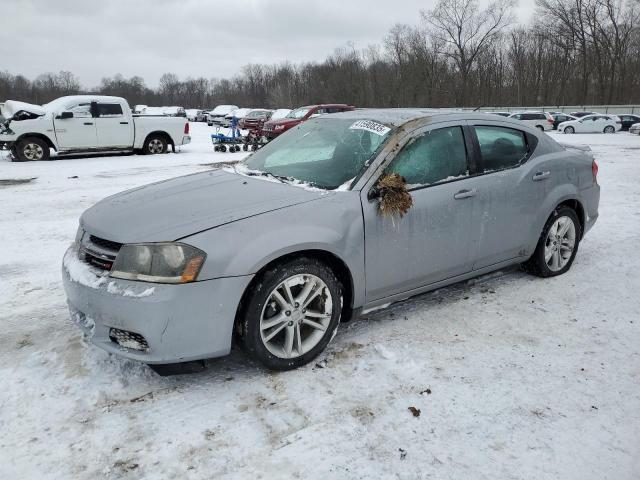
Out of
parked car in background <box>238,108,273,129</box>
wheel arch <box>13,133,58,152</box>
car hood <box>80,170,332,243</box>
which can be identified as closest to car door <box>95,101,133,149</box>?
wheel arch <box>13,133,58,152</box>

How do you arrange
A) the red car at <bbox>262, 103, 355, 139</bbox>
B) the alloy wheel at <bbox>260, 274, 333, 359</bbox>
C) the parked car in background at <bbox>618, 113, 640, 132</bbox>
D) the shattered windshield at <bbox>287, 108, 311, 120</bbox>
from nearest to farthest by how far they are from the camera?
A: 1. the alloy wheel at <bbox>260, 274, 333, 359</bbox>
2. the red car at <bbox>262, 103, 355, 139</bbox>
3. the shattered windshield at <bbox>287, 108, 311, 120</bbox>
4. the parked car in background at <bbox>618, 113, 640, 132</bbox>

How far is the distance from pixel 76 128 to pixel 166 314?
13731 mm

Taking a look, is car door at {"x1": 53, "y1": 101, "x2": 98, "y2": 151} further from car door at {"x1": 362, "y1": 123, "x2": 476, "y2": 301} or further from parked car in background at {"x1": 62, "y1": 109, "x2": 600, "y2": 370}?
car door at {"x1": 362, "y1": 123, "x2": 476, "y2": 301}

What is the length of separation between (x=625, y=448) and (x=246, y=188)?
8.35ft

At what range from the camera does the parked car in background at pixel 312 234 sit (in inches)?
103

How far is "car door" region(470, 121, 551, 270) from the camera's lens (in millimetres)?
3768

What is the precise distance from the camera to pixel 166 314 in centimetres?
254

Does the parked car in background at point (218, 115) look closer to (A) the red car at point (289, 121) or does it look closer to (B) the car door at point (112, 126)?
(A) the red car at point (289, 121)

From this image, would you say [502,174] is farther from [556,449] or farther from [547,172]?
[556,449]

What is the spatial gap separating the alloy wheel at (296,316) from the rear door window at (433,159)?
0.98 meters

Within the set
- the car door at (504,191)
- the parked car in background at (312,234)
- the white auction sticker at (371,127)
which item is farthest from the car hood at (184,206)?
the car door at (504,191)

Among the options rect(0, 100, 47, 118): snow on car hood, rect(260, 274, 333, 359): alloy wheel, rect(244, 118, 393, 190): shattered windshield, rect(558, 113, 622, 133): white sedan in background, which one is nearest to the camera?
rect(260, 274, 333, 359): alloy wheel

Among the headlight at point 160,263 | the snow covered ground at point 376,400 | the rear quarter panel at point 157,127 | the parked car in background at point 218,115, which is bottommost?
the snow covered ground at point 376,400

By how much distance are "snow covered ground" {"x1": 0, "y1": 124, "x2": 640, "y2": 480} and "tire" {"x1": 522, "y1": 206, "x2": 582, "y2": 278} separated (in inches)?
9.7
